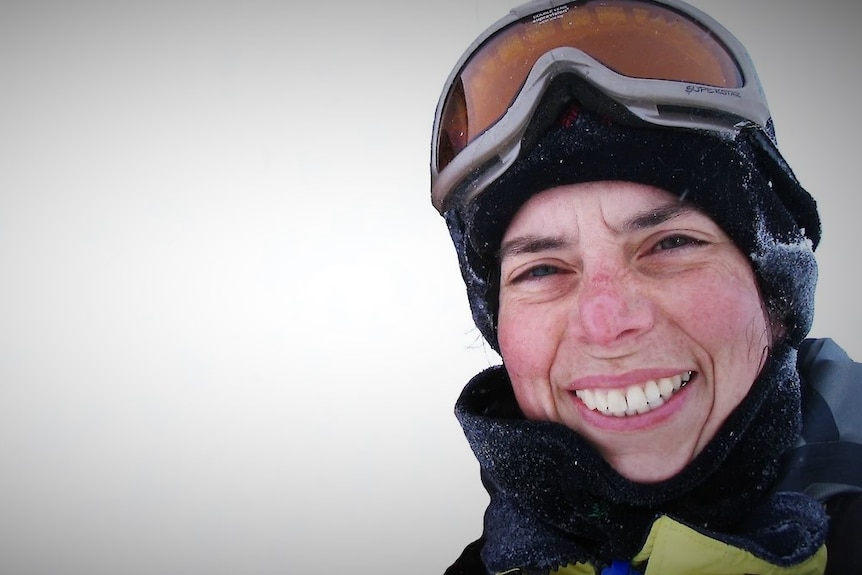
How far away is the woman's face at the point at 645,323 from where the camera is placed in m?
1.35

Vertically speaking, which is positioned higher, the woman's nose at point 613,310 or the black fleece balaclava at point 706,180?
the black fleece balaclava at point 706,180

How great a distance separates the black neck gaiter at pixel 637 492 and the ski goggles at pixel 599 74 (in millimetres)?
709

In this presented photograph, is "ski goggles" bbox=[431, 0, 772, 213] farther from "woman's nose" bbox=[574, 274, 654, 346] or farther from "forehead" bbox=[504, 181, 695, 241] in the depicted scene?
"woman's nose" bbox=[574, 274, 654, 346]

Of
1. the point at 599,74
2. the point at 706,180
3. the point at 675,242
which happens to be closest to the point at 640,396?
the point at 675,242

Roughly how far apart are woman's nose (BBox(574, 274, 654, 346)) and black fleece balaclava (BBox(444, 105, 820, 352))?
28 centimetres

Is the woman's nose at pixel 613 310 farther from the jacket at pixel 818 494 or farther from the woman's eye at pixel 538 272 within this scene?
the jacket at pixel 818 494

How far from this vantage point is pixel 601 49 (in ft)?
5.09

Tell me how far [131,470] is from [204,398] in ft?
7.49

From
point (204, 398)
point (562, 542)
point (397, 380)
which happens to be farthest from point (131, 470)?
point (562, 542)

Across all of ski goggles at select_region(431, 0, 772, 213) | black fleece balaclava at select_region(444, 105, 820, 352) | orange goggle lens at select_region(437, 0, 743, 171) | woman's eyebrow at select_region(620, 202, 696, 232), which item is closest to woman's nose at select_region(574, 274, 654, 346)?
woman's eyebrow at select_region(620, 202, 696, 232)

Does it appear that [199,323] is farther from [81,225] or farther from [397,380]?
[397,380]

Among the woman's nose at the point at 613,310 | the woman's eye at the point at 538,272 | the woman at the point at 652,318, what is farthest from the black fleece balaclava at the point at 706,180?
the woman's nose at the point at 613,310

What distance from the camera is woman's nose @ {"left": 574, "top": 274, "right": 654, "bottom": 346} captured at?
1345 millimetres

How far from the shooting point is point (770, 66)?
6203 millimetres
